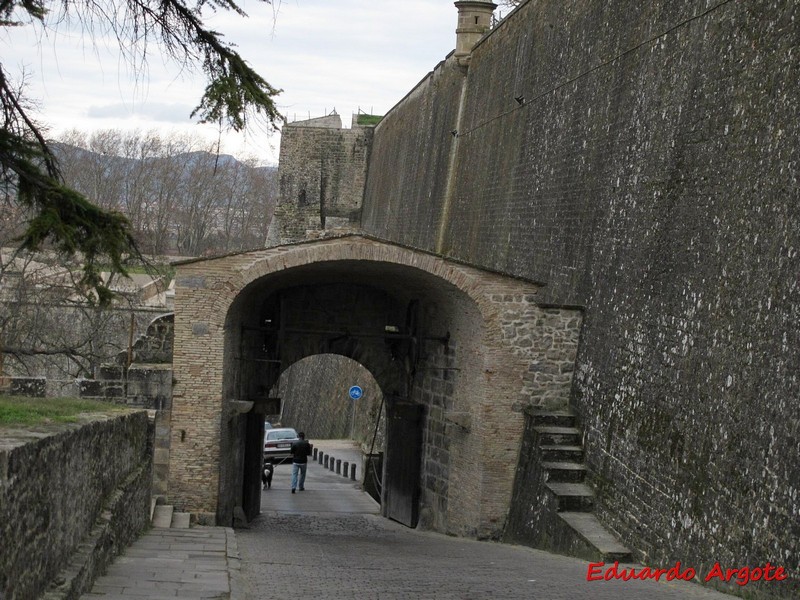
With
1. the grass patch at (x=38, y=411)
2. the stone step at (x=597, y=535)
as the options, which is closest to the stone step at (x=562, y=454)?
the stone step at (x=597, y=535)

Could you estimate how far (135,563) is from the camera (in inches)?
439

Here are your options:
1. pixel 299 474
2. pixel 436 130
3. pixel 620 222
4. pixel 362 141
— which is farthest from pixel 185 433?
pixel 362 141

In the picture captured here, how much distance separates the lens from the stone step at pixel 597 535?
1233 centimetres

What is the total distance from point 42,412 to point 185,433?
296 inches

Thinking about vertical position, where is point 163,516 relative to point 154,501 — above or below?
below

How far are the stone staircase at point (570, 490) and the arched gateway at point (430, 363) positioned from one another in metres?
0.66

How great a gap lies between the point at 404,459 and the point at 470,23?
12162mm

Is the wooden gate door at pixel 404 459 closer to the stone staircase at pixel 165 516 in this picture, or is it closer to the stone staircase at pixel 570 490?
the stone staircase at pixel 570 490

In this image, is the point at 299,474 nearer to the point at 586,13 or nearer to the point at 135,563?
the point at 586,13

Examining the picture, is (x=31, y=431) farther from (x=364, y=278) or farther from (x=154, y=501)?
(x=364, y=278)

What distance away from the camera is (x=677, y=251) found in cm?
1239

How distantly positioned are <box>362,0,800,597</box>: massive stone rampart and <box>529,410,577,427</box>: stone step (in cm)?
23

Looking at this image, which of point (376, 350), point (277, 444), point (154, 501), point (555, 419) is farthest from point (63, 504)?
point (277, 444)

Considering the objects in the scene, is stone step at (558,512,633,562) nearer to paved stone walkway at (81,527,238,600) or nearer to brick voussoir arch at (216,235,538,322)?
brick voussoir arch at (216,235,538,322)
